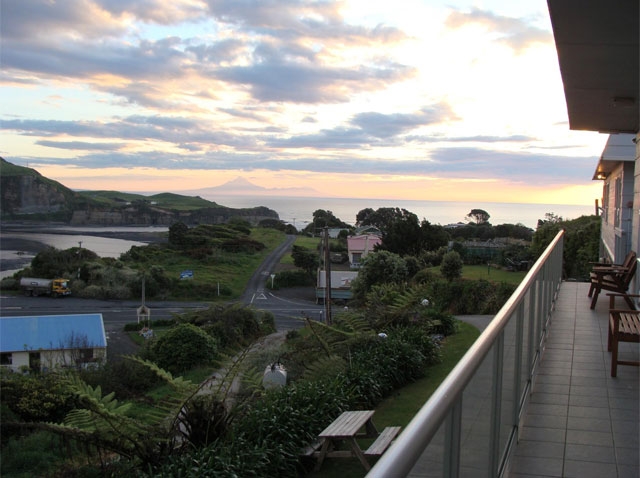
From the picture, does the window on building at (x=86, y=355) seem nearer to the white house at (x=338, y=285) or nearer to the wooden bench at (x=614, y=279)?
the wooden bench at (x=614, y=279)

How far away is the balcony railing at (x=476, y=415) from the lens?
4.36ft

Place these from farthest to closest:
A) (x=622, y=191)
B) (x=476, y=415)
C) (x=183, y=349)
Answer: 1. (x=183, y=349)
2. (x=622, y=191)
3. (x=476, y=415)

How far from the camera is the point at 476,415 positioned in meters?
2.32

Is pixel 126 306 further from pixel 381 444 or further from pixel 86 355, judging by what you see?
pixel 381 444

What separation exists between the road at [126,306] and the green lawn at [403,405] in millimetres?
23117

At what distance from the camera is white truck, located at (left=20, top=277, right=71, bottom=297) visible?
155 ft

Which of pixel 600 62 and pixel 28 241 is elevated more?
pixel 600 62

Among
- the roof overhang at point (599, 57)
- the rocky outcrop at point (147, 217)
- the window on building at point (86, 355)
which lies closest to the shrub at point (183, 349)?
the window on building at point (86, 355)

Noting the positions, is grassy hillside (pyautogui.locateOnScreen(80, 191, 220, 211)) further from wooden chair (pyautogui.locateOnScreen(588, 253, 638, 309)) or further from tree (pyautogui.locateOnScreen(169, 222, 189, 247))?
wooden chair (pyautogui.locateOnScreen(588, 253, 638, 309))

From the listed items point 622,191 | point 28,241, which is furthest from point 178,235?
point 622,191

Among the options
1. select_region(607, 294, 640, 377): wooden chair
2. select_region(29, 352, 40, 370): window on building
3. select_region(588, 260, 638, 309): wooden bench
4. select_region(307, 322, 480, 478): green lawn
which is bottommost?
select_region(29, 352, 40, 370): window on building

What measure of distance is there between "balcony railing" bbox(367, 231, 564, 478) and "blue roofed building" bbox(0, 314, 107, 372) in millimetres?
19219

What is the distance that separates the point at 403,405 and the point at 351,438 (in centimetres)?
293

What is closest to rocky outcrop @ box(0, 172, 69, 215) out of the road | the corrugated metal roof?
the road
